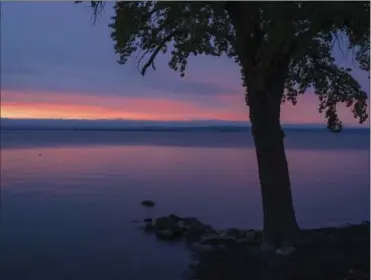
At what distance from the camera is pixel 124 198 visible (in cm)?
2834

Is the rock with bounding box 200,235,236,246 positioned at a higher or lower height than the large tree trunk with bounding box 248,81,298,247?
lower

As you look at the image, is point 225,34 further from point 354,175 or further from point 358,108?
point 354,175

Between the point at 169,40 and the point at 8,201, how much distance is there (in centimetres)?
1852

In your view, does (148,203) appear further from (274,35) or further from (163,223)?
(274,35)

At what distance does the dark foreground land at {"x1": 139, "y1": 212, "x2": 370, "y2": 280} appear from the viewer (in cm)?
995

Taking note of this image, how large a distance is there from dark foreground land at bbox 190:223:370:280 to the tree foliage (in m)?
3.56

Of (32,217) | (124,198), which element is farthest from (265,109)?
(124,198)

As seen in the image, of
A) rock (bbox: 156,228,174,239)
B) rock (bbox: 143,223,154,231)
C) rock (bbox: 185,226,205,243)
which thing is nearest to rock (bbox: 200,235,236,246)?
rock (bbox: 185,226,205,243)

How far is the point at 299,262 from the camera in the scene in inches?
416

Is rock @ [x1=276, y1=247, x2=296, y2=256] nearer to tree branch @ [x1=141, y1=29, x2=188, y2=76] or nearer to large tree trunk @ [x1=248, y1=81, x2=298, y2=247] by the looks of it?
large tree trunk @ [x1=248, y1=81, x2=298, y2=247]

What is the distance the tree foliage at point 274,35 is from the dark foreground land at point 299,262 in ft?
11.7

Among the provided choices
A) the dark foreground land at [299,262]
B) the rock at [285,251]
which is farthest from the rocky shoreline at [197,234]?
the rock at [285,251]

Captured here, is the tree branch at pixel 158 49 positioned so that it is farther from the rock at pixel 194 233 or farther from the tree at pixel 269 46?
the rock at pixel 194 233

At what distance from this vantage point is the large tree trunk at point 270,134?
10.3 m
